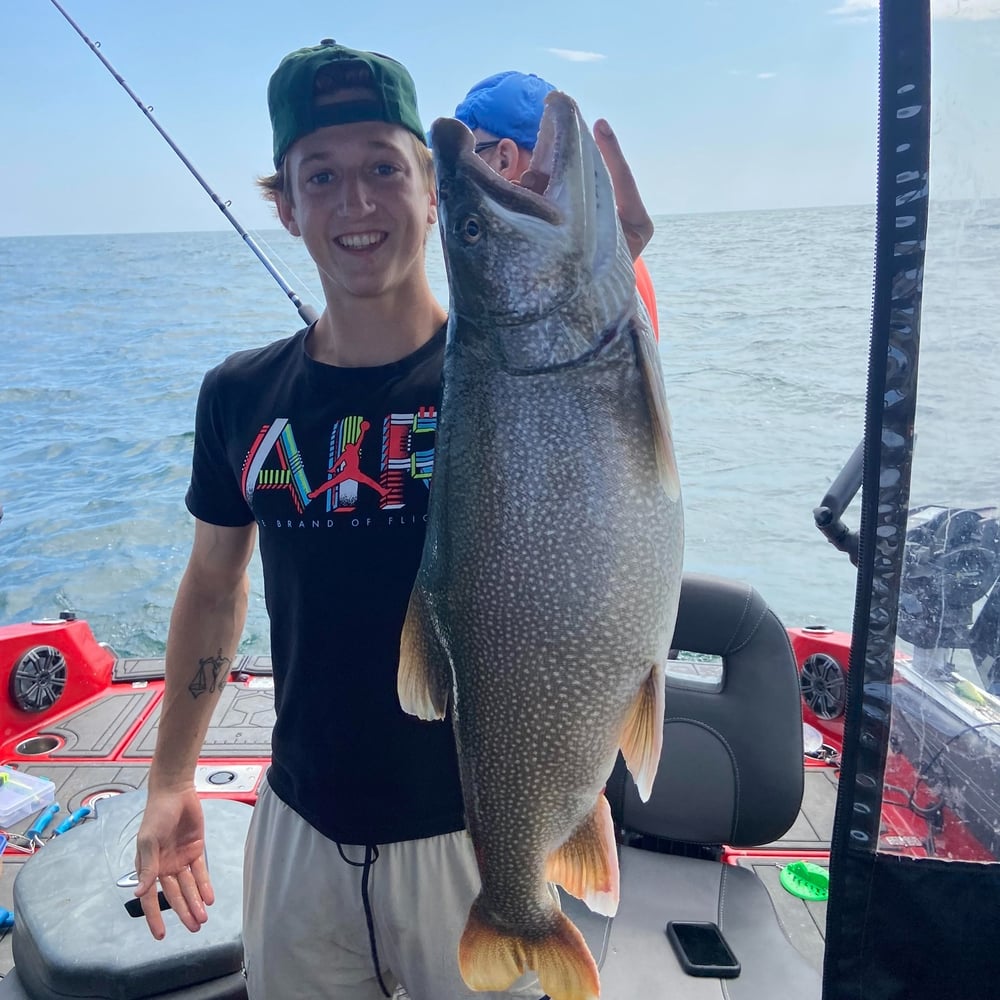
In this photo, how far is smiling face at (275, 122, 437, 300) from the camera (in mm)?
1685

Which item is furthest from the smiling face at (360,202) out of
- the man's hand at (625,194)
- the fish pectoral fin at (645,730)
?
the fish pectoral fin at (645,730)

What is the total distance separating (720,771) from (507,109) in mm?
2090

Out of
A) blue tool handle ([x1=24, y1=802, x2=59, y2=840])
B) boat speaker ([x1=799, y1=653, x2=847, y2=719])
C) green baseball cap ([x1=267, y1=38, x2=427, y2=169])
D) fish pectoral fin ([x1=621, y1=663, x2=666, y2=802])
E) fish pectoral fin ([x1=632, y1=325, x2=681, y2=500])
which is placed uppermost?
green baseball cap ([x1=267, y1=38, x2=427, y2=169])

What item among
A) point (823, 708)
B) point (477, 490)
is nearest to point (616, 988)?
point (477, 490)

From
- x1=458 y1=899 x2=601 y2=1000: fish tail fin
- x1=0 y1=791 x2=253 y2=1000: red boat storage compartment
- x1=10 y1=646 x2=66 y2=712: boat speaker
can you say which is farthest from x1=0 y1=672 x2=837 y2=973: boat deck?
x1=458 y1=899 x2=601 y2=1000: fish tail fin

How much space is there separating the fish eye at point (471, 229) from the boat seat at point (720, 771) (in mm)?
1556

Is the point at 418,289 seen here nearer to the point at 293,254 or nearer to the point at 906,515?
the point at 906,515

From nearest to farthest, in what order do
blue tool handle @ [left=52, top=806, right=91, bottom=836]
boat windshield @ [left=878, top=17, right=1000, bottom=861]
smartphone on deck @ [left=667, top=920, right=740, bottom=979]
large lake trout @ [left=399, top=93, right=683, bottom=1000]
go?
boat windshield @ [left=878, top=17, right=1000, bottom=861], large lake trout @ [left=399, top=93, right=683, bottom=1000], smartphone on deck @ [left=667, top=920, right=740, bottom=979], blue tool handle @ [left=52, top=806, right=91, bottom=836]

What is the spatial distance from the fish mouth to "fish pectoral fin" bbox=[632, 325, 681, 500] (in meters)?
0.21

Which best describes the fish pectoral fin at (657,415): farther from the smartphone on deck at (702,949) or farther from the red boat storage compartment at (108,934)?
the red boat storage compartment at (108,934)

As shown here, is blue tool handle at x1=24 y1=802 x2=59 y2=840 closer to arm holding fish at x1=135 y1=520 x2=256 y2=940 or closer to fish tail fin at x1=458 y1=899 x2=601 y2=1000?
arm holding fish at x1=135 y1=520 x2=256 y2=940

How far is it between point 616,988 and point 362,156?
204 cm

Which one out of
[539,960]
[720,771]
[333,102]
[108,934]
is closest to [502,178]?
[333,102]

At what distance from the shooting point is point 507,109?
2.56 m
